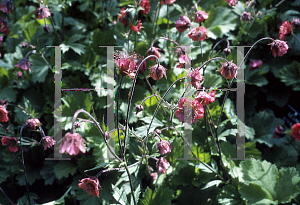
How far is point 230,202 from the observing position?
1832 millimetres

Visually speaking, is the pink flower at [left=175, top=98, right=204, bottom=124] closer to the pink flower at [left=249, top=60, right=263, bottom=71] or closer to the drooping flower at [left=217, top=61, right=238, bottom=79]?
the drooping flower at [left=217, top=61, right=238, bottom=79]

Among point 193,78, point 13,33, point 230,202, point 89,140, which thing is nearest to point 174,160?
point 230,202

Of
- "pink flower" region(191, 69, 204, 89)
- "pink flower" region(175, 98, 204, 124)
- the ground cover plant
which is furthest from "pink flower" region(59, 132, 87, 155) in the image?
"pink flower" region(191, 69, 204, 89)

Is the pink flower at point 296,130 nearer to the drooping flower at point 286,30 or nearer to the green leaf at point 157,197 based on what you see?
the drooping flower at point 286,30

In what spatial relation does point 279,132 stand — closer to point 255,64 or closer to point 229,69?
point 255,64

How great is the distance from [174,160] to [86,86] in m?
1.04

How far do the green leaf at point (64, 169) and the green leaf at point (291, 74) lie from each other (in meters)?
2.05

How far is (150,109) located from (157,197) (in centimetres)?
69

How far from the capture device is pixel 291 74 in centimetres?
255

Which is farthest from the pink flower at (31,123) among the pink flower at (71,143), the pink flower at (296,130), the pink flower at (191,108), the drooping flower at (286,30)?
the drooping flower at (286,30)

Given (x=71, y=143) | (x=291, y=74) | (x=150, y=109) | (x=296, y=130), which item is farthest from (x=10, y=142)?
(x=291, y=74)

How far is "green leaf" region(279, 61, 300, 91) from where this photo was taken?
252 centimetres

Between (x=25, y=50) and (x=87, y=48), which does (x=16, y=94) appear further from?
(x=87, y=48)

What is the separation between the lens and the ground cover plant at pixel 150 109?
5.76 feet
